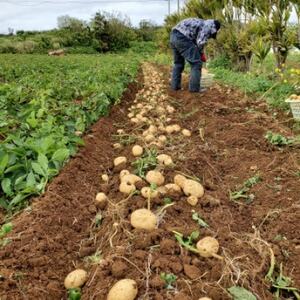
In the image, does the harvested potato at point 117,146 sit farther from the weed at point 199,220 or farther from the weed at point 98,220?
the weed at point 199,220

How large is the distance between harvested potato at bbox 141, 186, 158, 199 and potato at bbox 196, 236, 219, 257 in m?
0.60

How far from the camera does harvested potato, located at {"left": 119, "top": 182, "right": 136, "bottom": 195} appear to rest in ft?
9.00

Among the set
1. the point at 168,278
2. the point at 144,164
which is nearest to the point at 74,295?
the point at 168,278

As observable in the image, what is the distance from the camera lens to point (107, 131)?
4.63 metres

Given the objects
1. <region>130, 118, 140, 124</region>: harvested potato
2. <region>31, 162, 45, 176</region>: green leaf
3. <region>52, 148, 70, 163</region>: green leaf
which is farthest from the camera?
<region>130, 118, 140, 124</region>: harvested potato

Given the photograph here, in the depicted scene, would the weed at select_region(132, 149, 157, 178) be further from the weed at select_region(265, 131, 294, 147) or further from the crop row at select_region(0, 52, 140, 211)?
the weed at select_region(265, 131, 294, 147)

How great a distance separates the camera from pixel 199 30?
6875 millimetres

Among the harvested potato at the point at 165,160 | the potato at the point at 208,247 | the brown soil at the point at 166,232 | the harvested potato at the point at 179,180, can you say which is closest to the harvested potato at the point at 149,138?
the brown soil at the point at 166,232

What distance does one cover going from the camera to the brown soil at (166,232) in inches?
74.5

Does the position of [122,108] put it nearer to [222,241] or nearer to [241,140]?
[241,140]

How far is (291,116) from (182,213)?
10.7 feet

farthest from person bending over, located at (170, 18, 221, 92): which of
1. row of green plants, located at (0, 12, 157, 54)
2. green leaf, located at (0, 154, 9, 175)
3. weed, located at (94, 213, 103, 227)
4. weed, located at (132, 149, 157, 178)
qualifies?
row of green plants, located at (0, 12, 157, 54)

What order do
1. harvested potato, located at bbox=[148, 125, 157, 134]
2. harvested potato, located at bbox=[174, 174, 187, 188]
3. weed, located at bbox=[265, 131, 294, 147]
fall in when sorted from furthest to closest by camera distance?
harvested potato, located at bbox=[148, 125, 157, 134] → weed, located at bbox=[265, 131, 294, 147] → harvested potato, located at bbox=[174, 174, 187, 188]

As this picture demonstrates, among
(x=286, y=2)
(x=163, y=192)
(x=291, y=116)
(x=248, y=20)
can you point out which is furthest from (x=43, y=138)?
(x=248, y=20)
